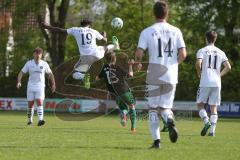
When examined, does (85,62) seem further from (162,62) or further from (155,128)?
(155,128)

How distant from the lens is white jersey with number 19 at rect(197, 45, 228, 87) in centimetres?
1673

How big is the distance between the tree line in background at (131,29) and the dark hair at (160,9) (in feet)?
87.0

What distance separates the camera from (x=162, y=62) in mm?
12047

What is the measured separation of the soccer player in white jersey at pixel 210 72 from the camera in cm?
1670

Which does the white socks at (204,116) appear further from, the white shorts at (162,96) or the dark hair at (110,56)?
the white shorts at (162,96)

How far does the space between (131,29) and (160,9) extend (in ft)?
124

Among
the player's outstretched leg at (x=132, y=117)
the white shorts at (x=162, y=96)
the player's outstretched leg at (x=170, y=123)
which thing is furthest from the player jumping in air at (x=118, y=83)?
the player's outstretched leg at (x=170, y=123)

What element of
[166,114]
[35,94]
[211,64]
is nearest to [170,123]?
[166,114]

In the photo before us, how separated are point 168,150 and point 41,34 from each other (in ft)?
130

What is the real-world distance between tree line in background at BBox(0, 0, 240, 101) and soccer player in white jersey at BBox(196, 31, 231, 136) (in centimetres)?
2154

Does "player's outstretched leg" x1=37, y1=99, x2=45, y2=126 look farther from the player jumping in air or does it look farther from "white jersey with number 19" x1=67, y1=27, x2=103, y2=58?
"white jersey with number 19" x1=67, y1=27, x2=103, y2=58

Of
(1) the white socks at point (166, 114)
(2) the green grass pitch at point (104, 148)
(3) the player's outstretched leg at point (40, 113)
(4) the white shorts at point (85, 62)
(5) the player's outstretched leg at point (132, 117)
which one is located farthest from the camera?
(3) the player's outstretched leg at point (40, 113)

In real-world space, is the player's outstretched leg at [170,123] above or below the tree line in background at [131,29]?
below

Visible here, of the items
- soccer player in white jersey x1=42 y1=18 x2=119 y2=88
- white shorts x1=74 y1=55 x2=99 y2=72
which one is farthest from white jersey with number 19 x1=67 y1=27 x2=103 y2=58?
white shorts x1=74 y1=55 x2=99 y2=72
